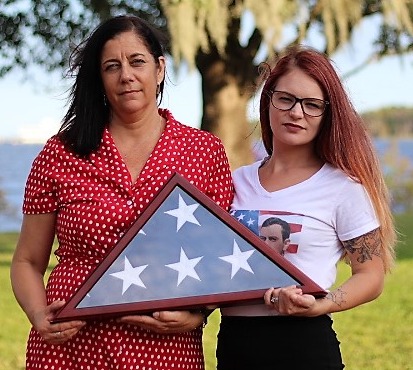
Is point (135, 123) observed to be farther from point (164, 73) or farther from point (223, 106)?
point (223, 106)

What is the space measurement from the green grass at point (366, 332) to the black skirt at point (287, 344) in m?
3.40

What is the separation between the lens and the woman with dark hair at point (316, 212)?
289 centimetres

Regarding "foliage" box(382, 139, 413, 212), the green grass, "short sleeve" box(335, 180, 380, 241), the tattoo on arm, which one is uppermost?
"short sleeve" box(335, 180, 380, 241)

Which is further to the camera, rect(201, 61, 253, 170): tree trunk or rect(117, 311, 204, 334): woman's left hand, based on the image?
rect(201, 61, 253, 170): tree trunk

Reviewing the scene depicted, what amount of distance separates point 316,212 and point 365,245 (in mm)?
170

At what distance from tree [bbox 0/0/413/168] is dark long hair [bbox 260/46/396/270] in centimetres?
711

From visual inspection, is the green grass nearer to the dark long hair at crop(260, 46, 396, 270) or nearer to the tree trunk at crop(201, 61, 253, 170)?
the tree trunk at crop(201, 61, 253, 170)

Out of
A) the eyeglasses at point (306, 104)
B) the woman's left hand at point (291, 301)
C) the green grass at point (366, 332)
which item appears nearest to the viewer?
the woman's left hand at point (291, 301)

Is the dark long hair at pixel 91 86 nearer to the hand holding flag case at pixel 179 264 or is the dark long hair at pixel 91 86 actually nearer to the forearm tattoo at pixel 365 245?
the hand holding flag case at pixel 179 264

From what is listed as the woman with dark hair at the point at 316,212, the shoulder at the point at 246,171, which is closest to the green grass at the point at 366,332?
the shoulder at the point at 246,171

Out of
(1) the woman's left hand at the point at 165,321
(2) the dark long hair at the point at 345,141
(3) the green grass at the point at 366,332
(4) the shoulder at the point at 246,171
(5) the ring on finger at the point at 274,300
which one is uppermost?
(2) the dark long hair at the point at 345,141

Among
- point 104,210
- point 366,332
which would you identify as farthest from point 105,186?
point 366,332

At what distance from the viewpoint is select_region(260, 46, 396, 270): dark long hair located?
2949mm

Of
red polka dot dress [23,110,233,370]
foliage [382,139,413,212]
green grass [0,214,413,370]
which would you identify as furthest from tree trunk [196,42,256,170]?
Answer: foliage [382,139,413,212]
